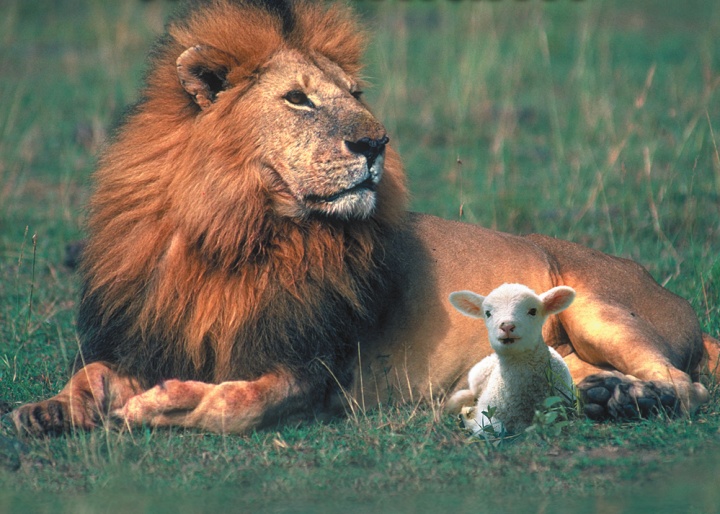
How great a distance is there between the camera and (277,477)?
130 inches

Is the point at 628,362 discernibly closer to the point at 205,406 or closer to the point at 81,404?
the point at 205,406

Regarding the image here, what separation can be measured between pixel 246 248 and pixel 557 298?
108 centimetres

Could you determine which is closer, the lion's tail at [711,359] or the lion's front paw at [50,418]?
the lion's front paw at [50,418]

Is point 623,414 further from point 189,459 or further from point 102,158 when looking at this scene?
point 102,158

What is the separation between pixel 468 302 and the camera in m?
3.77

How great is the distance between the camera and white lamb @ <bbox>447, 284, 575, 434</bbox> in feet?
11.4

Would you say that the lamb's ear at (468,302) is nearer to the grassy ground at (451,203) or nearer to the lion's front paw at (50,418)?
the grassy ground at (451,203)

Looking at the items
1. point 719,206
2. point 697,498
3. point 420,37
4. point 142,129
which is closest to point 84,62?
point 420,37

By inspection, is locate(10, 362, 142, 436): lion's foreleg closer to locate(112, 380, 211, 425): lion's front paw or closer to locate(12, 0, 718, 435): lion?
locate(12, 0, 718, 435): lion

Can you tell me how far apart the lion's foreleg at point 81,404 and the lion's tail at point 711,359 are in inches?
88.3

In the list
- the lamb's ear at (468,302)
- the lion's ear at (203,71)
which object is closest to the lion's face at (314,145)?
the lion's ear at (203,71)

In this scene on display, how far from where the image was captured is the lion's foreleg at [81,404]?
3.60m

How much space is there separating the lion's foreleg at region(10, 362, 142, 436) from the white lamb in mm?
1235

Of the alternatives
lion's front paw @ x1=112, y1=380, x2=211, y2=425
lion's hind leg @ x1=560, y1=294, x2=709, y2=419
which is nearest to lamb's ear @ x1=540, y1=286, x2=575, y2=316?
lion's hind leg @ x1=560, y1=294, x2=709, y2=419
